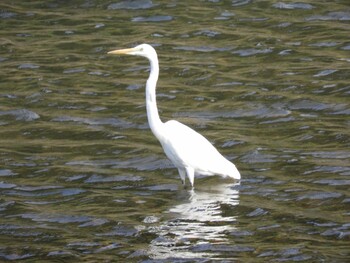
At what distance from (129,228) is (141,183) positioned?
167 centimetres

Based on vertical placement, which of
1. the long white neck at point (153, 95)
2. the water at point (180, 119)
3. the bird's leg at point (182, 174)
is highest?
the long white neck at point (153, 95)

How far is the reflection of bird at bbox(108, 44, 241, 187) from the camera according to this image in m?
10.8

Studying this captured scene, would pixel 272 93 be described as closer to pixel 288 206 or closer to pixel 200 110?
pixel 200 110

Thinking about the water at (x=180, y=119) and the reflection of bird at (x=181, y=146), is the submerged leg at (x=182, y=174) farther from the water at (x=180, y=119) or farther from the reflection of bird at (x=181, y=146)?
the water at (x=180, y=119)

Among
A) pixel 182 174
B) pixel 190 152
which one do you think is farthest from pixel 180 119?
pixel 190 152

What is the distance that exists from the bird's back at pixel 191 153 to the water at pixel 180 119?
241 mm

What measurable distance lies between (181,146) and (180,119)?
2436mm

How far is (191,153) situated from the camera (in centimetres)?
1082

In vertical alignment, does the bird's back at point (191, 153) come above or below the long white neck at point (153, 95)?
below

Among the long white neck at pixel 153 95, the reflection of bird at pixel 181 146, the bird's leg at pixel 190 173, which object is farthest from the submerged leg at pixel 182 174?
the long white neck at pixel 153 95

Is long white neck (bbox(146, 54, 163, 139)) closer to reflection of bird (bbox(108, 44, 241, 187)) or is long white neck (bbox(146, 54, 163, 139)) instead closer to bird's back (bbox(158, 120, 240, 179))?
reflection of bird (bbox(108, 44, 241, 187))

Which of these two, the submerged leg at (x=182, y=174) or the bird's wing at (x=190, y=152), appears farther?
the submerged leg at (x=182, y=174)

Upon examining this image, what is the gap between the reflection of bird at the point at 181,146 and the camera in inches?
424

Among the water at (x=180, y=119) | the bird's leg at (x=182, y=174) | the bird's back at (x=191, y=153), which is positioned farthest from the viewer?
the bird's leg at (x=182, y=174)
